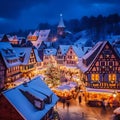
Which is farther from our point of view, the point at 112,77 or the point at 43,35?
the point at 43,35

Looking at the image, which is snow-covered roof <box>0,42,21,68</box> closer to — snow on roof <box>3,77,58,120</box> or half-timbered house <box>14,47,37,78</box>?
half-timbered house <box>14,47,37,78</box>

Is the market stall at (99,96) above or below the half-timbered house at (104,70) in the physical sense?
below

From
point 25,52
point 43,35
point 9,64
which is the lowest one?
point 9,64

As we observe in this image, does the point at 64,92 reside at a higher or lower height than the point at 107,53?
lower

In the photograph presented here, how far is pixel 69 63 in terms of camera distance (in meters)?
69.9

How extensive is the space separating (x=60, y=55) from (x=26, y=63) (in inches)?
798

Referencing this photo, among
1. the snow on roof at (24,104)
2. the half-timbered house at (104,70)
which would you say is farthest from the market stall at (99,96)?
the snow on roof at (24,104)

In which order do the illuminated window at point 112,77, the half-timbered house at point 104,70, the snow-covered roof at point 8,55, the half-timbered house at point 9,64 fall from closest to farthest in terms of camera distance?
1. the half-timbered house at point 104,70
2. the illuminated window at point 112,77
3. the half-timbered house at point 9,64
4. the snow-covered roof at point 8,55

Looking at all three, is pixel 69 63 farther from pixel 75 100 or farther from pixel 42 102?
pixel 42 102

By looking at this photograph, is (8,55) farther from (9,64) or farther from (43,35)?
(43,35)

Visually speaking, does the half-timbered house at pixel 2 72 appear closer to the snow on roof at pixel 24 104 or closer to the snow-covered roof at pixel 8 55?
the snow-covered roof at pixel 8 55

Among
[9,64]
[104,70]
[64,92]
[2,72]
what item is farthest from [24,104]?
[9,64]

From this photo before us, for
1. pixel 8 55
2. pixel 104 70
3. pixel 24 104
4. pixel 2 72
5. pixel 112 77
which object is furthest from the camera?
pixel 8 55

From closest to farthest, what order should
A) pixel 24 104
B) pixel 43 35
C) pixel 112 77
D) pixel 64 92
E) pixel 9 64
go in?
pixel 24 104, pixel 112 77, pixel 64 92, pixel 9 64, pixel 43 35
